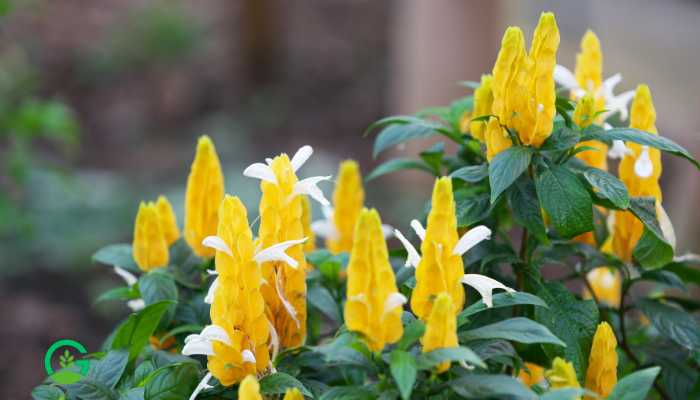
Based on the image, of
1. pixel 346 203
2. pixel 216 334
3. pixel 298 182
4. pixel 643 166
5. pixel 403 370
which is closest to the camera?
pixel 403 370

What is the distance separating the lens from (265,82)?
5.74 metres

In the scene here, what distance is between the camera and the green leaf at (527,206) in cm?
100

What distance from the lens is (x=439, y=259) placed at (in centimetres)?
88

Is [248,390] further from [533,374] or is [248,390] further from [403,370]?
[533,374]

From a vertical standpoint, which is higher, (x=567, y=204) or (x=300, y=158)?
(x=300, y=158)

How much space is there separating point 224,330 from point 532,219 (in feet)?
1.27

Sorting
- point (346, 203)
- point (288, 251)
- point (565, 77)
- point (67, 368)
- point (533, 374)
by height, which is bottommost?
point (533, 374)

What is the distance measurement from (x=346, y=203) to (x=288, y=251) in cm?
40

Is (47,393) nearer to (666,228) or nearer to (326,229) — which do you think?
(326,229)

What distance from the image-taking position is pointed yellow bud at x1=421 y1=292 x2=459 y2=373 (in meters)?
0.81

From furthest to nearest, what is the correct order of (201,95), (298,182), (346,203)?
(201,95), (346,203), (298,182)

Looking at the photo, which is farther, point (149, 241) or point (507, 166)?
point (149, 241)

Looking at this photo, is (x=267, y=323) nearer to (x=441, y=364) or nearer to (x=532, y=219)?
(x=441, y=364)

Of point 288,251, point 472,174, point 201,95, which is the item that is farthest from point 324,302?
point 201,95
